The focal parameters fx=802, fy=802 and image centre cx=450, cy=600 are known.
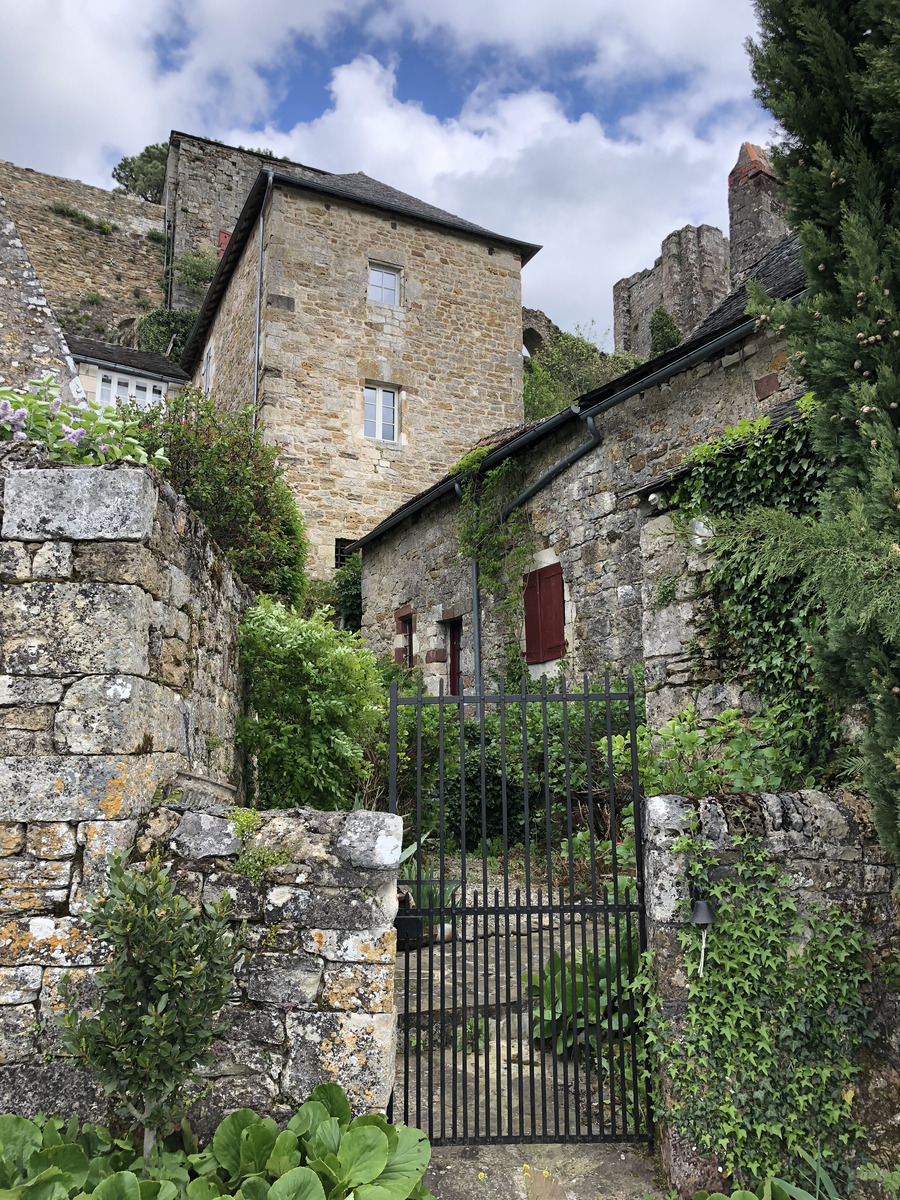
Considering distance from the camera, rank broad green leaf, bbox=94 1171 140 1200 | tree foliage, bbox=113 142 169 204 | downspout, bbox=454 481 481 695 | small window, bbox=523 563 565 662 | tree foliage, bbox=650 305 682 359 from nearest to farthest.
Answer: broad green leaf, bbox=94 1171 140 1200
small window, bbox=523 563 565 662
downspout, bbox=454 481 481 695
tree foliage, bbox=650 305 682 359
tree foliage, bbox=113 142 169 204

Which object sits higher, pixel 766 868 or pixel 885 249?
pixel 885 249

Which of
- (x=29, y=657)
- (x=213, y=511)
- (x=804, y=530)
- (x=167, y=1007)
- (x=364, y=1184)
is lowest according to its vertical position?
(x=364, y=1184)

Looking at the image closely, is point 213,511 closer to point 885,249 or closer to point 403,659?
point 885,249

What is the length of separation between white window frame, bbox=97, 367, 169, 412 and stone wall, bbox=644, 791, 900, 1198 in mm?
17341

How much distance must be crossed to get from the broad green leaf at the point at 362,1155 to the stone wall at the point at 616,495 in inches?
122

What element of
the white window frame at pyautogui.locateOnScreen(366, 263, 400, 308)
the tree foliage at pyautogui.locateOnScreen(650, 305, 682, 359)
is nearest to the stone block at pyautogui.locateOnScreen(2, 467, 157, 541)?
the white window frame at pyautogui.locateOnScreen(366, 263, 400, 308)

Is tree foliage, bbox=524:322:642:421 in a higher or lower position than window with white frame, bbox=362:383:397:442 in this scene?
higher

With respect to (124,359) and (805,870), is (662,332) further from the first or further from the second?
(805,870)

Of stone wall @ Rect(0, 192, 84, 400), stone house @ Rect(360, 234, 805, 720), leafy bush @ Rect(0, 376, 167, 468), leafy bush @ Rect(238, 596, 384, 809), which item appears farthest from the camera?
stone wall @ Rect(0, 192, 84, 400)

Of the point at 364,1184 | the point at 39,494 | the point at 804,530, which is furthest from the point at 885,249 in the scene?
the point at 364,1184

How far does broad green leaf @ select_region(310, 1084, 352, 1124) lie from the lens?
277 centimetres

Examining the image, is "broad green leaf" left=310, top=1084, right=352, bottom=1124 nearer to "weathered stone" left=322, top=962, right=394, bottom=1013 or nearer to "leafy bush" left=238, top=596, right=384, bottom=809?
"weathered stone" left=322, top=962, right=394, bottom=1013

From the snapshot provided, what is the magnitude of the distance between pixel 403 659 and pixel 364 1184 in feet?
31.4

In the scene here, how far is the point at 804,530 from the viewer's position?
2941mm
